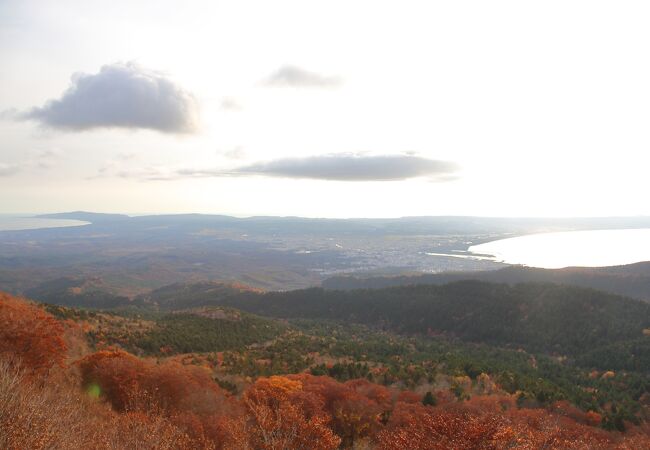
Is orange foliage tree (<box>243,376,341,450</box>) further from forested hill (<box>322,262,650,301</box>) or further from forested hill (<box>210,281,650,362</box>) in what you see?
forested hill (<box>322,262,650,301</box>)

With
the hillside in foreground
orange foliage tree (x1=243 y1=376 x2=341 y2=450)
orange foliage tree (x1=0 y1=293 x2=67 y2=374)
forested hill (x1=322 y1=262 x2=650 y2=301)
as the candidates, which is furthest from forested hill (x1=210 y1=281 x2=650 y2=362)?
orange foliage tree (x1=0 y1=293 x2=67 y2=374)

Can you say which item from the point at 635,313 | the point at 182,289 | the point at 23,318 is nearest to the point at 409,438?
the point at 23,318

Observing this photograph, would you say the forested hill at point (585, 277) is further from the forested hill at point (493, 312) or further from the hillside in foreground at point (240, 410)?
the hillside in foreground at point (240, 410)

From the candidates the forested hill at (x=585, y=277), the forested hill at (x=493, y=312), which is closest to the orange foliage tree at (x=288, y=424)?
the forested hill at (x=493, y=312)

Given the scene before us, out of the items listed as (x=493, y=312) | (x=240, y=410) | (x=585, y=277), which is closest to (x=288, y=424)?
(x=240, y=410)

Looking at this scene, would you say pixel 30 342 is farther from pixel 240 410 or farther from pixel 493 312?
pixel 493 312

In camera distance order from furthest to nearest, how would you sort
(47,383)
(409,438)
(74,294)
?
(74,294) < (47,383) < (409,438)

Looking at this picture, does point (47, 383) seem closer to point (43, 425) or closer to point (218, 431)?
point (218, 431)

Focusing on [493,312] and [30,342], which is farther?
[493,312]
